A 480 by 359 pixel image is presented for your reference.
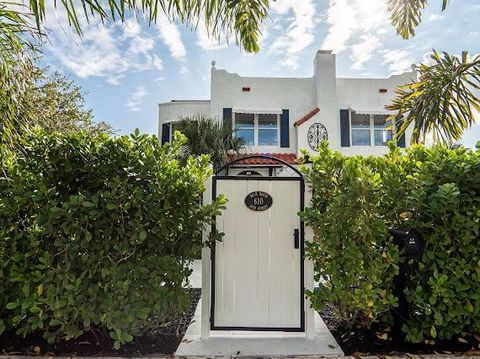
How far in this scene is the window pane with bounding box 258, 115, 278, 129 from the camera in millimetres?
15773


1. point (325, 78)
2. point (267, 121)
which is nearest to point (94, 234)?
point (267, 121)

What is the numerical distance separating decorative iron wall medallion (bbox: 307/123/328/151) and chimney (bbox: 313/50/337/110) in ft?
3.37

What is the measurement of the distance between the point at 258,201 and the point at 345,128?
41.7 ft

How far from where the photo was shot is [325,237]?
353 centimetres

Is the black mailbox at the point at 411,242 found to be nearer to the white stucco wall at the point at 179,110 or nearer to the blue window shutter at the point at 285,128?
the blue window shutter at the point at 285,128

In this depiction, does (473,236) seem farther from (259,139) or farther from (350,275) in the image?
(259,139)

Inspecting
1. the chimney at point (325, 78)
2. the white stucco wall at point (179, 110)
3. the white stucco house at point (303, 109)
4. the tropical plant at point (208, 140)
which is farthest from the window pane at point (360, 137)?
the white stucco wall at point (179, 110)

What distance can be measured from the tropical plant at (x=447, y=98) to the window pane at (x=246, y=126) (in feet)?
31.7

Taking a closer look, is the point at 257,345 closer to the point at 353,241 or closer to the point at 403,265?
the point at 353,241

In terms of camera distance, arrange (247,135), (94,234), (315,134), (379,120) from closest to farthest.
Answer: (94,234), (315,134), (247,135), (379,120)

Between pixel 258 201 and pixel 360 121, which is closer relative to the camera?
pixel 258 201

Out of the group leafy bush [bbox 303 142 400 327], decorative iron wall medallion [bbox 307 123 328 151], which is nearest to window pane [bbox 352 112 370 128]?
decorative iron wall medallion [bbox 307 123 328 151]

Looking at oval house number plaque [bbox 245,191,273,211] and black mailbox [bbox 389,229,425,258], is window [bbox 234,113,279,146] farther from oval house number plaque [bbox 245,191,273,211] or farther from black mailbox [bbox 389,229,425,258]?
black mailbox [bbox 389,229,425,258]

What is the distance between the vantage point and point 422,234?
348cm
